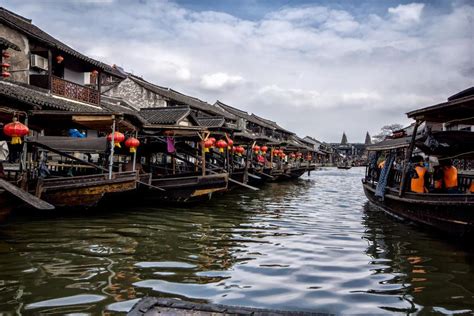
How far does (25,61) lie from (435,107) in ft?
49.0

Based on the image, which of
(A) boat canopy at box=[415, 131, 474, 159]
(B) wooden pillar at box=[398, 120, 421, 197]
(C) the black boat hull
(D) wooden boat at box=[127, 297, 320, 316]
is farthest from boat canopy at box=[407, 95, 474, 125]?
(D) wooden boat at box=[127, 297, 320, 316]

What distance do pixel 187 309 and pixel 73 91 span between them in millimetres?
16237

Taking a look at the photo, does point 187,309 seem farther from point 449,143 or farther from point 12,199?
point 449,143

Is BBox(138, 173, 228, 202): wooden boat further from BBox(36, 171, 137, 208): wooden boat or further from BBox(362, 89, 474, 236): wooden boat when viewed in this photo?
BBox(362, 89, 474, 236): wooden boat

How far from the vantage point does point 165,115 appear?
21859 millimetres

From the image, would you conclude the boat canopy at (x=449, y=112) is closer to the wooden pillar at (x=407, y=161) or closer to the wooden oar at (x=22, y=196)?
the wooden pillar at (x=407, y=161)

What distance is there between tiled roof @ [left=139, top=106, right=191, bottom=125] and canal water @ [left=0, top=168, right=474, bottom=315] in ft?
35.1

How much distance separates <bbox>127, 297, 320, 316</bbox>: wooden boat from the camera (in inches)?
125

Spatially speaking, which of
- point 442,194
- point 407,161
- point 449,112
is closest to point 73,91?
point 407,161

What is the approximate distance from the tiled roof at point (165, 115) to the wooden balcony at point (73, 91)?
128 inches

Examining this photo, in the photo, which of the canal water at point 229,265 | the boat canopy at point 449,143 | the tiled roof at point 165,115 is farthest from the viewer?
the tiled roof at point 165,115

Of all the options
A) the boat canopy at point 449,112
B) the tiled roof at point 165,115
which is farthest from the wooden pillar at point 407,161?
the tiled roof at point 165,115

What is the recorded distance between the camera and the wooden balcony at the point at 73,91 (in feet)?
53.4

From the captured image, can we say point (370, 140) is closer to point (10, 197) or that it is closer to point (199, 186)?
point (199, 186)
